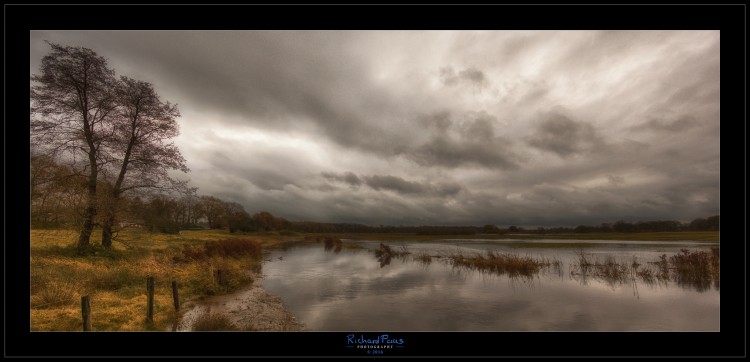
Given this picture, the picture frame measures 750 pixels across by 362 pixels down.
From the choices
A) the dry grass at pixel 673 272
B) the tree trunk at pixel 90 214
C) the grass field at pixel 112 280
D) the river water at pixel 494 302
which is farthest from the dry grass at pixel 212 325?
the dry grass at pixel 673 272

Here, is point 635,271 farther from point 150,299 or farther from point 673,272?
point 150,299

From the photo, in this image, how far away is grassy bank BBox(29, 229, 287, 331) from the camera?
9586mm

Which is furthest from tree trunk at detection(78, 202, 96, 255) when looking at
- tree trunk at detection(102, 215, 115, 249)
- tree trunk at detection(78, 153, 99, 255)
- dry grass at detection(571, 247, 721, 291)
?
dry grass at detection(571, 247, 721, 291)

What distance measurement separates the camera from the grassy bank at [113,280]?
31.4ft

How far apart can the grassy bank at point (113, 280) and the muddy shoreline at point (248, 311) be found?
26.4 inches

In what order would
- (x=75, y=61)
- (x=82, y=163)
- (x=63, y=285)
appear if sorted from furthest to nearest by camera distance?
(x=82, y=163)
(x=75, y=61)
(x=63, y=285)

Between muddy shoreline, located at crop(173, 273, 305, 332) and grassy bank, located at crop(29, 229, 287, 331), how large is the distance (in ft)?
2.20

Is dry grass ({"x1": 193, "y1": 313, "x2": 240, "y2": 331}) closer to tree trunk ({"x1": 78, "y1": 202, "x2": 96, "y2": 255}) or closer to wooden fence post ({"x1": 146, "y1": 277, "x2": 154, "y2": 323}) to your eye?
wooden fence post ({"x1": 146, "y1": 277, "x2": 154, "y2": 323})

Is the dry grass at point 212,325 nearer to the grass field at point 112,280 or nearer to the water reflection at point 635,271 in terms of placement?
the grass field at point 112,280
